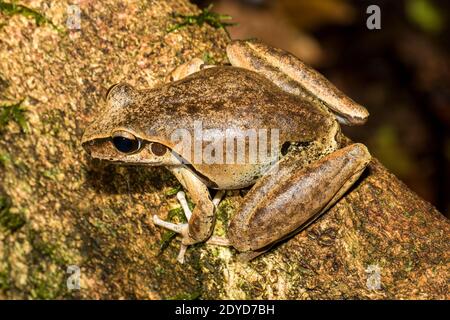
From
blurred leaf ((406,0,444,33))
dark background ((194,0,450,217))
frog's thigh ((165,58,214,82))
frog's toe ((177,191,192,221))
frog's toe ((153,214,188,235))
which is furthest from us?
blurred leaf ((406,0,444,33))

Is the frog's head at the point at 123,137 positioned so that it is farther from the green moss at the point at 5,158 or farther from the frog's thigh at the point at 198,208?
the green moss at the point at 5,158

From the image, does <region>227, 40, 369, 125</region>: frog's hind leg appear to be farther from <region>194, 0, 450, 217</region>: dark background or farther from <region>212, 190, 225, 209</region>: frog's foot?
<region>194, 0, 450, 217</region>: dark background

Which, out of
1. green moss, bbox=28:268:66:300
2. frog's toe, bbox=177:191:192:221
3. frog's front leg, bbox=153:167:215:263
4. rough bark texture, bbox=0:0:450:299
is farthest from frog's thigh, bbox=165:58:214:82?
green moss, bbox=28:268:66:300

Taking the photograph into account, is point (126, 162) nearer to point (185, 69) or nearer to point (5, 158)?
point (5, 158)

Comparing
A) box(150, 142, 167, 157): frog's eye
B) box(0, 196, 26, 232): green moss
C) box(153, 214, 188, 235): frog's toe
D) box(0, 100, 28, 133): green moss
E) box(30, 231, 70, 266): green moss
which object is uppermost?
box(0, 100, 28, 133): green moss

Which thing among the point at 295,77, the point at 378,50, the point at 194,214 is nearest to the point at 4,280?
the point at 194,214

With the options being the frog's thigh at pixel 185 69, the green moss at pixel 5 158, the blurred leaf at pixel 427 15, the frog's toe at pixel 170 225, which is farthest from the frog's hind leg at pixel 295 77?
the blurred leaf at pixel 427 15
